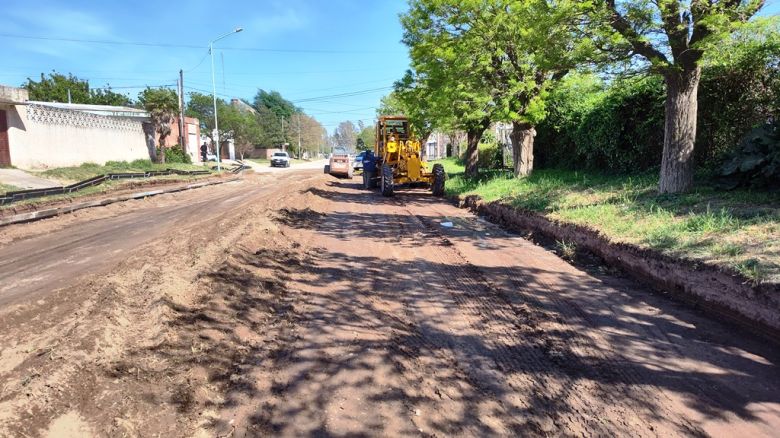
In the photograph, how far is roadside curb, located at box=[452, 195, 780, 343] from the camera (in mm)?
4504

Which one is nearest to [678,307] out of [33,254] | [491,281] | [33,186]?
[491,281]

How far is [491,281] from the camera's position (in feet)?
20.4

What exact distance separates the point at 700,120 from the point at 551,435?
9516mm

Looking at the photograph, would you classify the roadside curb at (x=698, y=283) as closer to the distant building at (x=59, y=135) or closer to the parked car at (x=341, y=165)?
the parked car at (x=341, y=165)

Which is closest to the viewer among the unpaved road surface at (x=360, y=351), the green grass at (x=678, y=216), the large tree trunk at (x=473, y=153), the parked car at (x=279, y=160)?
the unpaved road surface at (x=360, y=351)

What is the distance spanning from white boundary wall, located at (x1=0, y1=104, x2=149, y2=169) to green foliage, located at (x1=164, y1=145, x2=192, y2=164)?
434 cm

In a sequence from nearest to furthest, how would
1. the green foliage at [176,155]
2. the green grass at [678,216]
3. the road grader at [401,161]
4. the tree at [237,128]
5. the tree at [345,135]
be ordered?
the green grass at [678,216]
the road grader at [401,161]
the green foliage at [176,155]
the tree at [237,128]
the tree at [345,135]

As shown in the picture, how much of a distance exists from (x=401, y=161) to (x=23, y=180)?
15.7 metres

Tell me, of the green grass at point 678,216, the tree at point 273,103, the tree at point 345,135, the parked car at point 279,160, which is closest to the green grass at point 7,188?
the green grass at point 678,216

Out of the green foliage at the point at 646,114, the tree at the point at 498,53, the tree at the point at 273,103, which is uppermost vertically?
the tree at the point at 273,103

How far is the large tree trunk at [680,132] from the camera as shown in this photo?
8.68 metres

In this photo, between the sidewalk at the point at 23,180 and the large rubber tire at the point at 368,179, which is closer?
the sidewalk at the point at 23,180

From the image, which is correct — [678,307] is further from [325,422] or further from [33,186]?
[33,186]

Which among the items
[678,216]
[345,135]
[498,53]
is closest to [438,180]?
[498,53]
